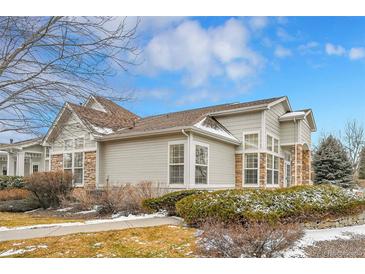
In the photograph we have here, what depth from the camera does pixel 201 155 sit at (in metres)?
9.61

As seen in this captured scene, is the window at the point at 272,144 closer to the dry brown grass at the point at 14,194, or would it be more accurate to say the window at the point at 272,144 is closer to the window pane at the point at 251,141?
the window pane at the point at 251,141

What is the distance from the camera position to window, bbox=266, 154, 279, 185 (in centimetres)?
1084

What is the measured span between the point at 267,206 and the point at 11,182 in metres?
7.04

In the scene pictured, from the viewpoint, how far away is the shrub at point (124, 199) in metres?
7.91

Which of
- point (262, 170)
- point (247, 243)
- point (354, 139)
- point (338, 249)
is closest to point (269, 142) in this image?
point (262, 170)

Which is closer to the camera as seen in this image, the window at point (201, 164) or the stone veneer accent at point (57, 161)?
the window at point (201, 164)

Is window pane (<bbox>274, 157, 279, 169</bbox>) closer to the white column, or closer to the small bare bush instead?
the small bare bush

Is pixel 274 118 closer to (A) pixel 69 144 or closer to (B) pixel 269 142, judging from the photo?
(B) pixel 269 142

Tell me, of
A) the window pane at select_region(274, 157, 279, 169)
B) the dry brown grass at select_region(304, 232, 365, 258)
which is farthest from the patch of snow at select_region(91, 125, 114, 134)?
the dry brown grass at select_region(304, 232, 365, 258)

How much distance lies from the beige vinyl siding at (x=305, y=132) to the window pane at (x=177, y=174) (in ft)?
15.4

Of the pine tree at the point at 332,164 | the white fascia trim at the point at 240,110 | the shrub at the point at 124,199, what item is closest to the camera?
the shrub at the point at 124,199

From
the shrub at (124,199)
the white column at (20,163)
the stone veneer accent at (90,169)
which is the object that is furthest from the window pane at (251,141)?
the white column at (20,163)

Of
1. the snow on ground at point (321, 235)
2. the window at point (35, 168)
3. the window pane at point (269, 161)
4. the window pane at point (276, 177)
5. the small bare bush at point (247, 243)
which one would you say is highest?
the window pane at point (269, 161)
